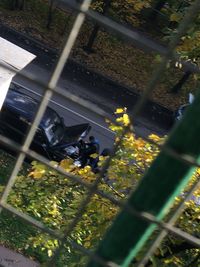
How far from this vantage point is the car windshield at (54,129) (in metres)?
10.5

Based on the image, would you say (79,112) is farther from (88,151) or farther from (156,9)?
(156,9)

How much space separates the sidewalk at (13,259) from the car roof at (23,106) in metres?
2.82

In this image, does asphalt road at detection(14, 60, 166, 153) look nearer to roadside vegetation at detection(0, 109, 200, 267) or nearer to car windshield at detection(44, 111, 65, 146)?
car windshield at detection(44, 111, 65, 146)

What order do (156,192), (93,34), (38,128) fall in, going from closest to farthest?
1. (156,192)
2. (38,128)
3. (93,34)

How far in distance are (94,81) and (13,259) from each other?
991cm

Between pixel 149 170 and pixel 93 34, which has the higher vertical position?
pixel 149 170

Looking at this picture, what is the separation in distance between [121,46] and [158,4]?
258 centimetres

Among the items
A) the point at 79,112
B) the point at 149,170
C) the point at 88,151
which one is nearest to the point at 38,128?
the point at 88,151

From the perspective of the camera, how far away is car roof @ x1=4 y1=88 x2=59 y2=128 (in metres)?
10.2

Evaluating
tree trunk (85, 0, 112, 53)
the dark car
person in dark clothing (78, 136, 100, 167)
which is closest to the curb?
tree trunk (85, 0, 112, 53)

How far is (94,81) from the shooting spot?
17.4 m

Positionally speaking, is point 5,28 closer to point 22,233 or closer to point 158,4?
point 158,4

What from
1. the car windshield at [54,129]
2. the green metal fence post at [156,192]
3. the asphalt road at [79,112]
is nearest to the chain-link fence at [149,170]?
the green metal fence post at [156,192]

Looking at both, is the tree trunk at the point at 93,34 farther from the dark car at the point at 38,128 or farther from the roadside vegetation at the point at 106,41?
the dark car at the point at 38,128
